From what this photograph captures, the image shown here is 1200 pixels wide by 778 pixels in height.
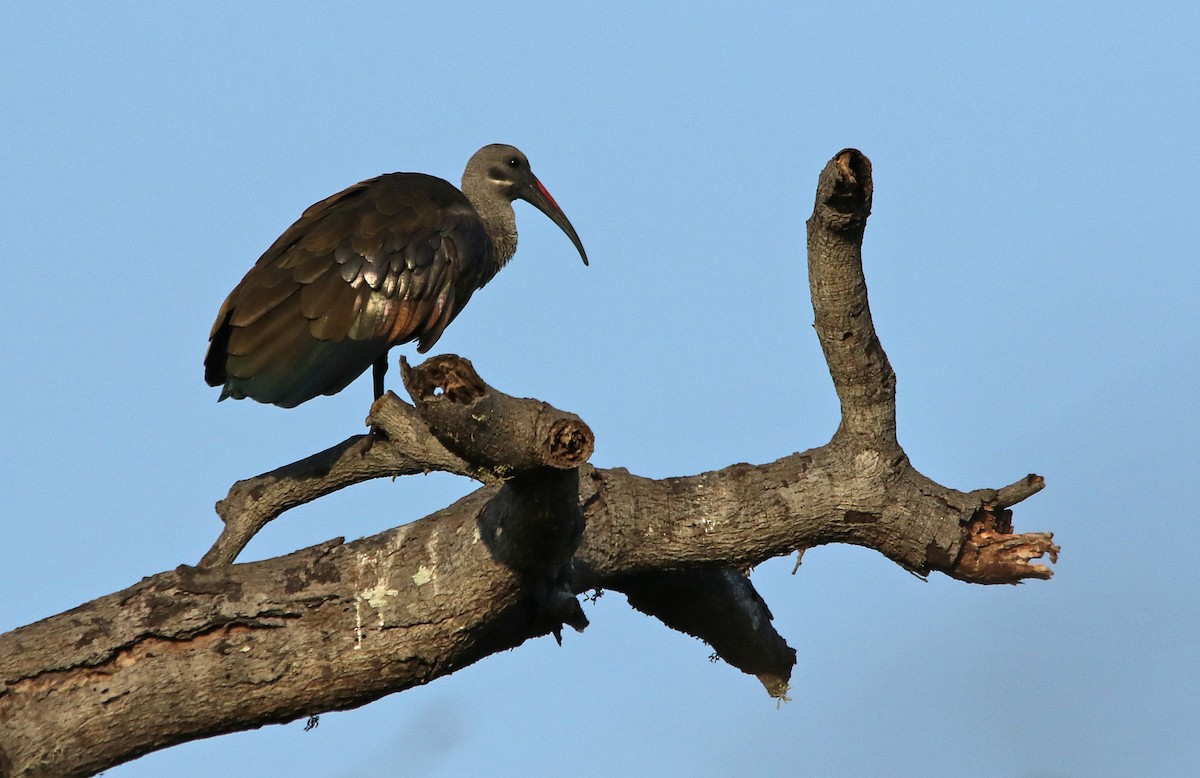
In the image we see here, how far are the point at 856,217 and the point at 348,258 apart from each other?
3.48m

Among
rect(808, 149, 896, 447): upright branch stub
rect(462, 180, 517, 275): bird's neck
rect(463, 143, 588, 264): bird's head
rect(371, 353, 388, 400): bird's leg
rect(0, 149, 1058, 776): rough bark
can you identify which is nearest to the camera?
rect(808, 149, 896, 447): upright branch stub

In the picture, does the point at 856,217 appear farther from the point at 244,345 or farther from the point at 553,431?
the point at 244,345

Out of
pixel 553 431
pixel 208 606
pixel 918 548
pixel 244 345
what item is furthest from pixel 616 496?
pixel 244 345

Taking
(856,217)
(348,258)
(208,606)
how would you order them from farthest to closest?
(348,258)
(208,606)
(856,217)

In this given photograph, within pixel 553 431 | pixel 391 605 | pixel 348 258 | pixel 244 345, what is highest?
pixel 348 258

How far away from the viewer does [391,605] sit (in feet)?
15.6

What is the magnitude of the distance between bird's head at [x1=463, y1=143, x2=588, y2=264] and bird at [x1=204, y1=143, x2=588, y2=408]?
3.82 feet

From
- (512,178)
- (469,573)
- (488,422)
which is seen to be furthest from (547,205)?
(488,422)

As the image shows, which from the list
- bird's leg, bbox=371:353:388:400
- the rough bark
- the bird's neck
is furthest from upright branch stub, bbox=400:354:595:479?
the bird's neck

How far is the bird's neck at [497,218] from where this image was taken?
8984 millimetres

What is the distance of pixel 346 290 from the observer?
6.92 metres

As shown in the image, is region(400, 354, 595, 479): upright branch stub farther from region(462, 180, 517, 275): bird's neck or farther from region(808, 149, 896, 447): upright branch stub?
region(462, 180, 517, 275): bird's neck

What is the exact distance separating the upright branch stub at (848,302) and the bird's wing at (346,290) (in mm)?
2744

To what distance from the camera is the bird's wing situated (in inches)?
258
